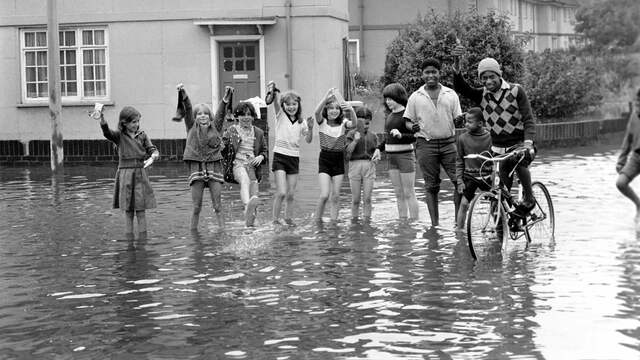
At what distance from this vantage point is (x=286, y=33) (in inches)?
1128

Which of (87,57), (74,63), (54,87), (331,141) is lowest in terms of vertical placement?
(331,141)

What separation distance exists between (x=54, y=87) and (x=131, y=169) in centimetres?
1197

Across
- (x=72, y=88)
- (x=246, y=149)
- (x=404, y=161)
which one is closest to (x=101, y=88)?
(x=72, y=88)

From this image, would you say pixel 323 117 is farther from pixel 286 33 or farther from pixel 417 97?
pixel 286 33

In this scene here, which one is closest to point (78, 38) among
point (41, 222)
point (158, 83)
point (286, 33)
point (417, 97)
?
point (158, 83)

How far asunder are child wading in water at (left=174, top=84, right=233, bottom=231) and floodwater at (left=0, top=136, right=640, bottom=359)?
423 mm

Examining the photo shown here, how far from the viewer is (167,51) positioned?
29.1m

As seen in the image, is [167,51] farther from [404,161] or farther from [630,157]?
[630,157]

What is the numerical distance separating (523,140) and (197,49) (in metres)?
17.6

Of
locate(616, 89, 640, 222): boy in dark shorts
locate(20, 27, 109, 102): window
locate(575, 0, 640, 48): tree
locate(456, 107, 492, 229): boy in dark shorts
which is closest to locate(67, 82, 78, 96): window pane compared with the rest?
locate(20, 27, 109, 102): window

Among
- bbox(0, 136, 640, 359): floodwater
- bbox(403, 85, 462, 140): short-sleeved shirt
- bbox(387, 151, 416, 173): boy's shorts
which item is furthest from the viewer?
bbox(387, 151, 416, 173): boy's shorts

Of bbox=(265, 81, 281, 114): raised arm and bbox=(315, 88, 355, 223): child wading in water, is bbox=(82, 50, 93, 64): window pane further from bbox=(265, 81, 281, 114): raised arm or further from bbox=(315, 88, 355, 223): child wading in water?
bbox=(315, 88, 355, 223): child wading in water

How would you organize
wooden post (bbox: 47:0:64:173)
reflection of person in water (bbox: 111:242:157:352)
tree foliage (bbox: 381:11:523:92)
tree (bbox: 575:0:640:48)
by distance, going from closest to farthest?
reflection of person in water (bbox: 111:242:157:352) → wooden post (bbox: 47:0:64:173) → tree foliage (bbox: 381:11:523:92) → tree (bbox: 575:0:640:48)

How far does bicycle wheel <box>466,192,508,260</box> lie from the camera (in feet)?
37.4
